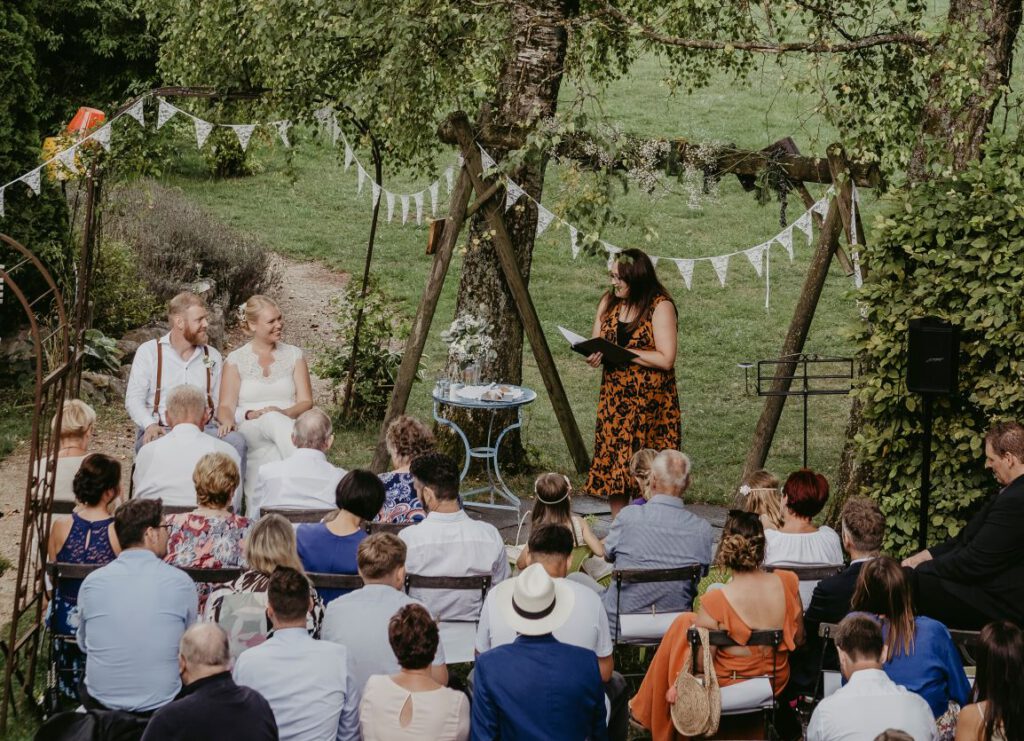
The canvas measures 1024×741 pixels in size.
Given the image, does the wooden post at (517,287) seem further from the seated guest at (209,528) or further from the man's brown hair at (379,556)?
the man's brown hair at (379,556)

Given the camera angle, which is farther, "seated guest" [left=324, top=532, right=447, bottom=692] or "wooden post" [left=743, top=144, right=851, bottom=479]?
"wooden post" [left=743, top=144, right=851, bottom=479]

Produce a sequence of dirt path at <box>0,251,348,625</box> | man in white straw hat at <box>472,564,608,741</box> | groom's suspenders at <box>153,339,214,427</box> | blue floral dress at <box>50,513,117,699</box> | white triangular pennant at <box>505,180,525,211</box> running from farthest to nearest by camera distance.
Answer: white triangular pennant at <box>505,180,525,211</box> < dirt path at <box>0,251,348,625</box> < groom's suspenders at <box>153,339,214,427</box> < blue floral dress at <box>50,513,117,699</box> < man in white straw hat at <box>472,564,608,741</box>

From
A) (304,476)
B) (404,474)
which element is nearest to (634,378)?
(404,474)

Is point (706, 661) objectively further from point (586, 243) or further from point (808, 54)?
point (808, 54)

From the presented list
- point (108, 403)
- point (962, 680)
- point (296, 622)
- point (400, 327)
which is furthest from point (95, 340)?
point (962, 680)

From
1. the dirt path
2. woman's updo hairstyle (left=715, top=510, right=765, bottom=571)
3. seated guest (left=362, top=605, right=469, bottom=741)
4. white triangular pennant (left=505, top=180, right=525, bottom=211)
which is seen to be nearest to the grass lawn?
the dirt path

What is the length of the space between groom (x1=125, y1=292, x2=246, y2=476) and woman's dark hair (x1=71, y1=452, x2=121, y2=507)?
1995mm

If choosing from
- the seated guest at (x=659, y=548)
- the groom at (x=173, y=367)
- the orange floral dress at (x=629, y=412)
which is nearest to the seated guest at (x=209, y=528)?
the seated guest at (x=659, y=548)

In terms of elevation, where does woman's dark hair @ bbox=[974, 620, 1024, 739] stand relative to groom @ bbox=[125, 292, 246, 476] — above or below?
below

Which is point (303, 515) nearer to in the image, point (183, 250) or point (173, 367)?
point (173, 367)

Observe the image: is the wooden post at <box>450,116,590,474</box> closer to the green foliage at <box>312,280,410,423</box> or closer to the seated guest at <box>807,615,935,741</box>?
the green foliage at <box>312,280,410,423</box>

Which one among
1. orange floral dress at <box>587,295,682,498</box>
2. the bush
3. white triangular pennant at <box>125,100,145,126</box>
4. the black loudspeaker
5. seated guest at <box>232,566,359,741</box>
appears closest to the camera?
seated guest at <box>232,566,359,741</box>

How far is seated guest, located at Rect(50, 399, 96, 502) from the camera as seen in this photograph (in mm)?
6359

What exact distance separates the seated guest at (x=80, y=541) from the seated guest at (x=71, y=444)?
0.80m
